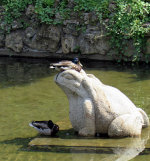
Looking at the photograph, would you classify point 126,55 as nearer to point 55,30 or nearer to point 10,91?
point 55,30

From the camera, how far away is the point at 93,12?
13.4m

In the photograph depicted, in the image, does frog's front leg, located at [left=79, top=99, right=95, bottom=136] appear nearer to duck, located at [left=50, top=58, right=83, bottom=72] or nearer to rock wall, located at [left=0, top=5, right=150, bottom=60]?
duck, located at [left=50, top=58, right=83, bottom=72]

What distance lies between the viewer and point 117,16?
12859 mm

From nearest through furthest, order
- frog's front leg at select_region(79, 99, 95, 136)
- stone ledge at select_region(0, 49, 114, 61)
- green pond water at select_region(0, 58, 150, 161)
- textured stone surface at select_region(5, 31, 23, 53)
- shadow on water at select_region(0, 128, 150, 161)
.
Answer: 1. shadow on water at select_region(0, 128, 150, 161)
2. green pond water at select_region(0, 58, 150, 161)
3. frog's front leg at select_region(79, 99, 95, 136)
4. stone ledge at select_region(0, 49, 114, 61)
5. textured stone surface at select_region(5, 31, 23, 53)

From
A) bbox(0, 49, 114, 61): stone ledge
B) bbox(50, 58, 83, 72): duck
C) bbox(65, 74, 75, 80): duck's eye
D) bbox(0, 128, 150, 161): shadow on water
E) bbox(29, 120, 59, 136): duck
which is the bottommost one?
bbox(0, 128, 150, 161): shadow on water

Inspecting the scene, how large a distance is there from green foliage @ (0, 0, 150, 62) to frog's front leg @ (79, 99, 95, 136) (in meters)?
6.04

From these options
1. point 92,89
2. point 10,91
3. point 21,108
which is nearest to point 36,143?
point 92,89

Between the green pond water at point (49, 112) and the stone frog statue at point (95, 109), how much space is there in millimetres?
160

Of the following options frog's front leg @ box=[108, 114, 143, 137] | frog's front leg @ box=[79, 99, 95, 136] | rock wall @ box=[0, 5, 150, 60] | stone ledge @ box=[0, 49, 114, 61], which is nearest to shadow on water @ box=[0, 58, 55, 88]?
stone ledge @ box=[0, 49, 114, 61]

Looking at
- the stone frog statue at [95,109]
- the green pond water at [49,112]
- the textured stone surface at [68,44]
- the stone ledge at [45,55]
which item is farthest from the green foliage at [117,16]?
the stone frog statue at [95,109]

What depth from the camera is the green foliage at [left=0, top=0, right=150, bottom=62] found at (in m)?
12.7

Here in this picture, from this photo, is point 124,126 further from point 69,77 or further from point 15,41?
point 15,41

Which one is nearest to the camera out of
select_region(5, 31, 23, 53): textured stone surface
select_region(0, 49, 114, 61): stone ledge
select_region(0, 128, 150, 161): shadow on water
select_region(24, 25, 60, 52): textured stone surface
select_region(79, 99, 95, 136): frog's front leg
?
select_region(0, 128, 150, 161): shadow on water

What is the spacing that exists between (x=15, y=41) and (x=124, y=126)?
845 centimetres
